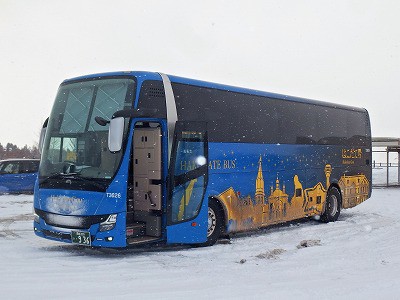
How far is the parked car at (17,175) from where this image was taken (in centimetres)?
2528

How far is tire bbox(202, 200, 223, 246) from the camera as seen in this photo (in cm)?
1183

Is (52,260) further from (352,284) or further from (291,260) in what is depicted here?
(352,284)

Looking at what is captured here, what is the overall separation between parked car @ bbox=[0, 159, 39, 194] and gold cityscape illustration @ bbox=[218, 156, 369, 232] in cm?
1405

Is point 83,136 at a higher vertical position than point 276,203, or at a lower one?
higher

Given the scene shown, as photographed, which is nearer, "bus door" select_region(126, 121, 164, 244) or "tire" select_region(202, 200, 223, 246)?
"bus door" select_region(126, 121, 164, 244)

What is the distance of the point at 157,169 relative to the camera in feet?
35.7

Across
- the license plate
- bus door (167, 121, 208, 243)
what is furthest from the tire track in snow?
bus door (167, 121, 208, 243)

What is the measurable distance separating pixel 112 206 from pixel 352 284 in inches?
168

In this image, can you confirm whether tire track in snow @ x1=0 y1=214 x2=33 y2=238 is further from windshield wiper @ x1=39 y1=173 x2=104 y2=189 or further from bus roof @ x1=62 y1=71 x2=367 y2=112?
bus roof @ x1=62 y1=71 x2=367 y2=112

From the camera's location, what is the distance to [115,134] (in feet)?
30.8

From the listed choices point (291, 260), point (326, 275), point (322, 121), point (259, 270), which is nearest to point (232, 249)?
point (291, 260)

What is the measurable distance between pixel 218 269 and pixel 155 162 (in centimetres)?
273

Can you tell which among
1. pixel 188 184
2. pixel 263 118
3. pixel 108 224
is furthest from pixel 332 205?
pixel 108 224

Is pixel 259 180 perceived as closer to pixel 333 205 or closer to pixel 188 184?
pixel 188 184
